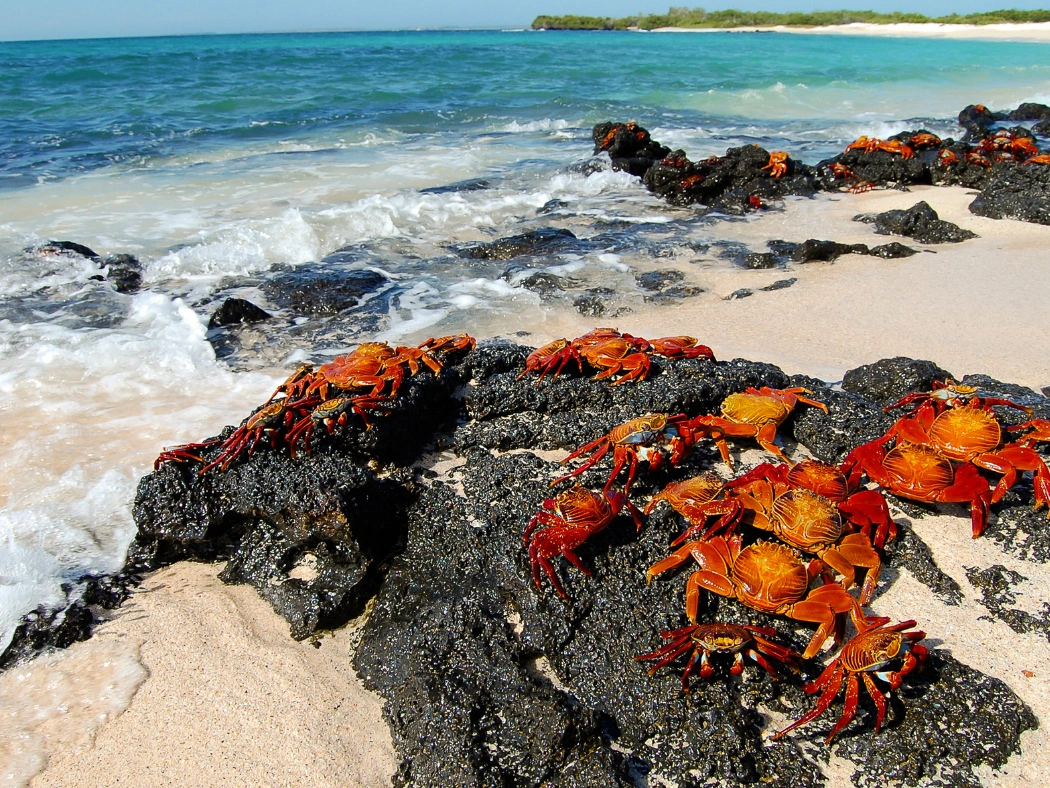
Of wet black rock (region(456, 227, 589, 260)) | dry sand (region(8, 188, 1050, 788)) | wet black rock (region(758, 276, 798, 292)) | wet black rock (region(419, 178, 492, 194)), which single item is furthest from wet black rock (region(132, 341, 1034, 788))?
wet black rock (region(419, 178, 492, 194))

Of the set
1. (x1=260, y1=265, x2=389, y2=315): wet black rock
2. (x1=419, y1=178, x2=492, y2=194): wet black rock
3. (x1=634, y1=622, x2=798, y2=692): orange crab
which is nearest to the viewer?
(x1=634, y1=622, x2=798, y2=692): orange crab

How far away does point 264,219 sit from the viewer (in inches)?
438

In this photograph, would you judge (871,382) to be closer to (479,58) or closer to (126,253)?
(126,253)

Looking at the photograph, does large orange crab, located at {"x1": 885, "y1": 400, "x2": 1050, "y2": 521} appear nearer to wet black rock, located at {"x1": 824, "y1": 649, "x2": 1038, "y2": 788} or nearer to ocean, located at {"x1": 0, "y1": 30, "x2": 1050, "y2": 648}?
wet black rock, located at {"x1": 824, "y1": 649, "x2": 1038, "y2": 788}

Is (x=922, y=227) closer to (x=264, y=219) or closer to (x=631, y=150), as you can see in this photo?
(x=631, y=150)

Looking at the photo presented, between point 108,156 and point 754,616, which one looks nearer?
point 754,616

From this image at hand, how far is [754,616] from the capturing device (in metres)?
2.99

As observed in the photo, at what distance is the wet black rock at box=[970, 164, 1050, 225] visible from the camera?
9.94 meters

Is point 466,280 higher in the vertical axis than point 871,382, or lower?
lower

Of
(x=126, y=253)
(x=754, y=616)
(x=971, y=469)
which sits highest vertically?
(x=971, y=469)

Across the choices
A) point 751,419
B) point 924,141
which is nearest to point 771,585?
point 751,419

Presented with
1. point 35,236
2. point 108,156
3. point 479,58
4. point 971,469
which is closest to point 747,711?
point 971,469

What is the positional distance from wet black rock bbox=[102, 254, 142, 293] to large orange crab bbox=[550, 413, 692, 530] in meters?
7.26

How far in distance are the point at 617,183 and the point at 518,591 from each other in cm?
1180
